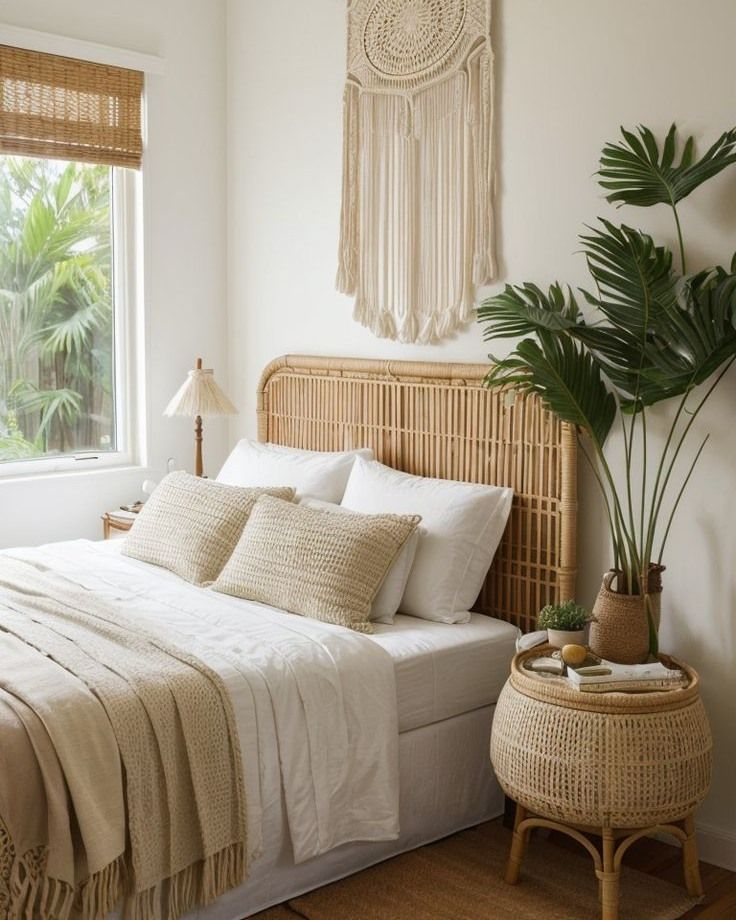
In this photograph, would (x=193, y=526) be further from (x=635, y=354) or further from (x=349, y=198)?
(x=635, y=354)

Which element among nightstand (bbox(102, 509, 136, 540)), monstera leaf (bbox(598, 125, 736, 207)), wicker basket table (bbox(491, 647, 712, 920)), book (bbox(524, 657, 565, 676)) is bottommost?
wicker basket table (bbox(491, 647, 712, 920))

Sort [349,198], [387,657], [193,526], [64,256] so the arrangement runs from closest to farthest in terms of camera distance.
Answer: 1. [387,657]
2. [193,526]
3. [349,198]
4. [64,256]

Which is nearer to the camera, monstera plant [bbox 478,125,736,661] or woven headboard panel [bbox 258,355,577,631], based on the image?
monstera plant [bbox 478,125,736,661]

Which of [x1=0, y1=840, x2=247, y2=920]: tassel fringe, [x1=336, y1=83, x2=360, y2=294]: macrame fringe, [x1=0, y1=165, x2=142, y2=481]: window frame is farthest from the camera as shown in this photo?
[x1=0, y1=165, x2=142, y2=481]: window frame

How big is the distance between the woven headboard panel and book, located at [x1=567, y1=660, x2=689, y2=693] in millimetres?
527

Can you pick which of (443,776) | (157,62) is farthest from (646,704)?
(157,62)

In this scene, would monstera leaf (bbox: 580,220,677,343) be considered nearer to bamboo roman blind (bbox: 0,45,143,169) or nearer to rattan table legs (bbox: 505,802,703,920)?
rattan table legs (bbox: 505,802,703,920)

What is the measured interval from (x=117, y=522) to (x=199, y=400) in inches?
21.9

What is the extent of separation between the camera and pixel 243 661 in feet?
8.64

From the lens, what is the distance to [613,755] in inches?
98.6

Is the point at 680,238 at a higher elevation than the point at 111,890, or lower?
higher

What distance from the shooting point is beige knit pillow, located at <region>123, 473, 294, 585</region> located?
3432 mm

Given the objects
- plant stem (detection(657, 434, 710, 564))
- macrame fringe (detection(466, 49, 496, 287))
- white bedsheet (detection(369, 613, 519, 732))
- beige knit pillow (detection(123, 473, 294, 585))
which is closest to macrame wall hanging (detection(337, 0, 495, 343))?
macrame fringe (detection(466, 49, 496, 287))

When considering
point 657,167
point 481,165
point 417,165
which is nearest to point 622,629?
point 657,167
